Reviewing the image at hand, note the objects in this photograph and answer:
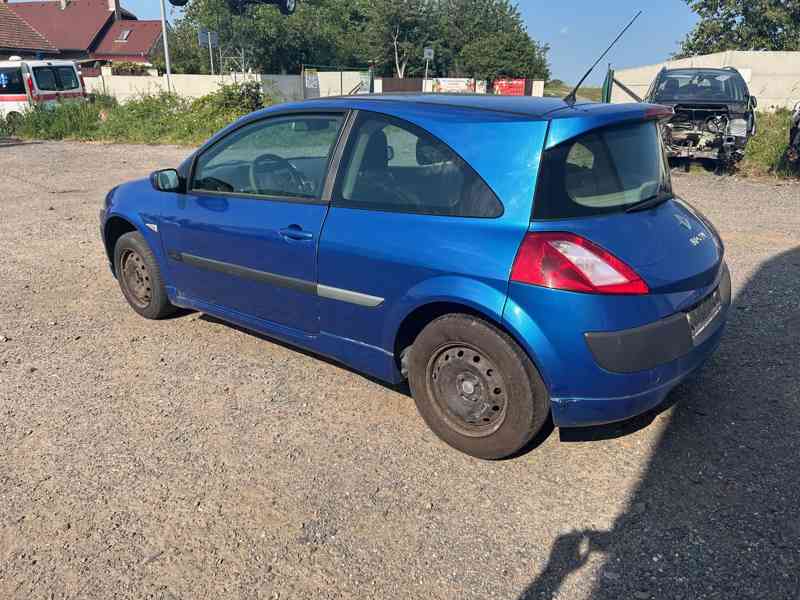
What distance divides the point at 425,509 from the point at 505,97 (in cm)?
219

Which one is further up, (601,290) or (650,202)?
(650,202)

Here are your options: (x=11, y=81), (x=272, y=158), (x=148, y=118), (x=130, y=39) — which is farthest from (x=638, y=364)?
(x=130, y=39)

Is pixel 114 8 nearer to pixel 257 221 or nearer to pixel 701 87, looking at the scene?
pixel 701 87

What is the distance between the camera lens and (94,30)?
58594mm

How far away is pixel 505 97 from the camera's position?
11.6ft

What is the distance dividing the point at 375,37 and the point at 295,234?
62.3 meters

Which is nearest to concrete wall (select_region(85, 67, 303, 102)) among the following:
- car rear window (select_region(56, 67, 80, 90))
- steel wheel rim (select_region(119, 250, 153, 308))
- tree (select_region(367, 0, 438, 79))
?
car rear window (select_region(56, 67, 80, 90))

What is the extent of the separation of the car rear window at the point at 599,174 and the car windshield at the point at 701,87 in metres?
9.63

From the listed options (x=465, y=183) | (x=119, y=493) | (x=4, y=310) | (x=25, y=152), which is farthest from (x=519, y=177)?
(x=25, y=152)

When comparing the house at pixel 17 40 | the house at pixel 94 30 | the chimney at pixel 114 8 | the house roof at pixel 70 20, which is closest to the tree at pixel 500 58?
the house at pixel 94 30

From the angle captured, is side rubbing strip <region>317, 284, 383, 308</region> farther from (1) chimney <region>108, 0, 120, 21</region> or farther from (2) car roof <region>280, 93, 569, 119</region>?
(1) chimney <region>108, 0, 120, 21</region>

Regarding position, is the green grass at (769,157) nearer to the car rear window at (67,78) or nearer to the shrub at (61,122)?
the shrub at (61,122)

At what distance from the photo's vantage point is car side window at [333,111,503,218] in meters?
2.96

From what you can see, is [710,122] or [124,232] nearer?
[124,232]
